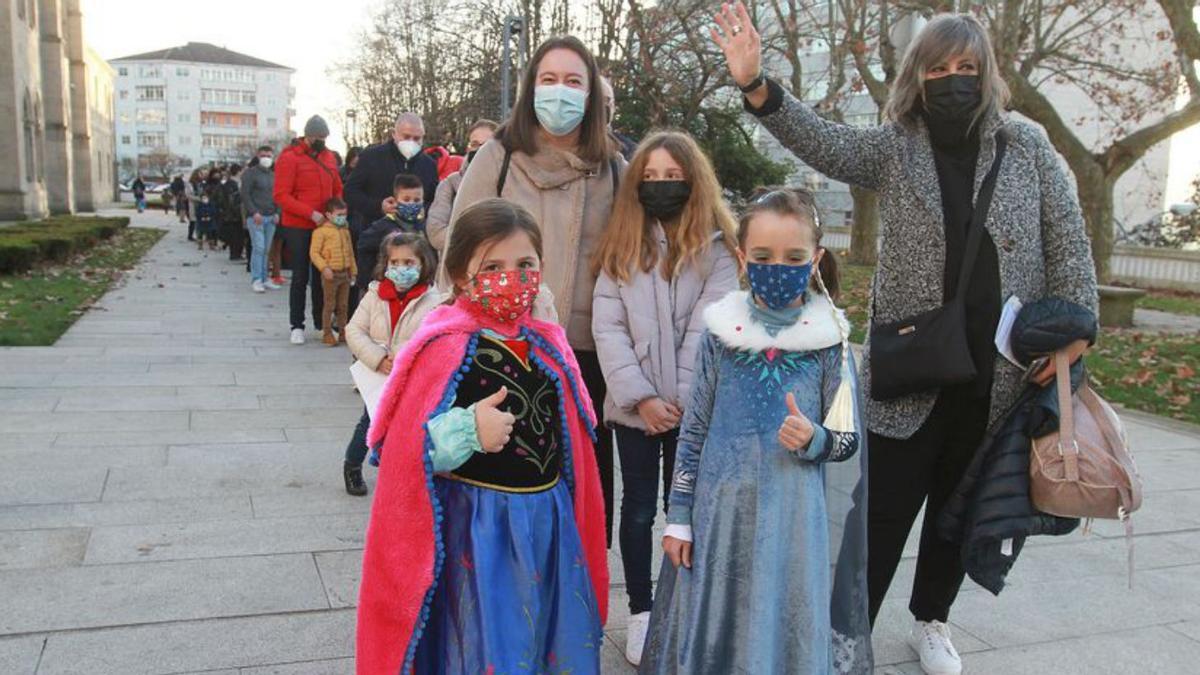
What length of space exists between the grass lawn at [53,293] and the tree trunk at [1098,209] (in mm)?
13781

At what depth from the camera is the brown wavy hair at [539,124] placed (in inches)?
141

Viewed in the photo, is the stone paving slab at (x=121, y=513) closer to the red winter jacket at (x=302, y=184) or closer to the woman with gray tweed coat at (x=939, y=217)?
the woman with gray tweed coat at (x=939, y=217)

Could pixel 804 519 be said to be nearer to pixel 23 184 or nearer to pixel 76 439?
pixel 76 439

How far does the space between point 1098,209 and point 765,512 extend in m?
14.4

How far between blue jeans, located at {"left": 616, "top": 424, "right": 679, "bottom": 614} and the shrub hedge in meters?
14.9

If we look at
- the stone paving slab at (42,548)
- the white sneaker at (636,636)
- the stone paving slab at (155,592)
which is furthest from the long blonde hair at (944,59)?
the stone paving slab at (42,548)

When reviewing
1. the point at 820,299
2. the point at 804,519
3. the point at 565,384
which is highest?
the point at 820,299

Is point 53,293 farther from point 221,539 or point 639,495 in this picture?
point 639,495

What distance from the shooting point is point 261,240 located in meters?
15.2

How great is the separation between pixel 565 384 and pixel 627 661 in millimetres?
1154

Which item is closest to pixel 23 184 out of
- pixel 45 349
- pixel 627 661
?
pixel 45 349

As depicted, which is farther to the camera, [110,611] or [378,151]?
[378,151]

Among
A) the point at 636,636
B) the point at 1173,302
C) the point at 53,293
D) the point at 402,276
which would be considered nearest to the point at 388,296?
the point at 402,276

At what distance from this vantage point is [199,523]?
4566 mm
